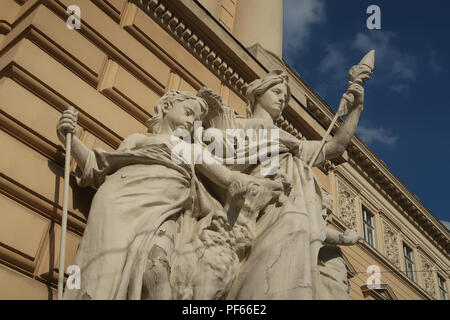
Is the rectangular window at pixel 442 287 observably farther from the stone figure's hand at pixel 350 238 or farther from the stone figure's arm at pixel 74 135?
the stone figure's arm at pixel 74 135

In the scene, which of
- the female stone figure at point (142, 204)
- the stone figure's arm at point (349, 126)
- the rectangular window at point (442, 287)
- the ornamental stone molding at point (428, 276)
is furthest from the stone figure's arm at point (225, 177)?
the rectangular window at point (442, 287)

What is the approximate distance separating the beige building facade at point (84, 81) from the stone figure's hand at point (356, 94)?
1.91 m

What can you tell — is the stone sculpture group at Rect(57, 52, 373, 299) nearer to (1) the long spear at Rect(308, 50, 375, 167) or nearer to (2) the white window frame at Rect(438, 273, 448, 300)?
(1) the long spear at Rect(308, 50, 375, 167)

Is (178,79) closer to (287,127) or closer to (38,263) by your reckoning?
(287,127)

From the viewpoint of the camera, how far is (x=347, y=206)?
48.6 feet

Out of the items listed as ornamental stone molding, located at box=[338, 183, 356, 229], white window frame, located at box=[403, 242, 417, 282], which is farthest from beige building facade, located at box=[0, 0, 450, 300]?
white window frame, located at box=[403, 242, 417, 282]

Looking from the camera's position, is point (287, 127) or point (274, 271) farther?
point (287, 127)

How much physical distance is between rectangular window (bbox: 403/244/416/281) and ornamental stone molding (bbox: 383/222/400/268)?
1.92 ft

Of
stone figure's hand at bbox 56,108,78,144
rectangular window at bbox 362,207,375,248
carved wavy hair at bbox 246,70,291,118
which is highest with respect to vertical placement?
rectangular window at bbox 362,207,375,248

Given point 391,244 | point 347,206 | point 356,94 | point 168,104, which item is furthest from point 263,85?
point 391,244

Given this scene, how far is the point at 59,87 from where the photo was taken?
14.1ft

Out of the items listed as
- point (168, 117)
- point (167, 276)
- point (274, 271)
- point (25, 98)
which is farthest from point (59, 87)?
point (274, 271)

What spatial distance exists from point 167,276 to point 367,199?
566 inches

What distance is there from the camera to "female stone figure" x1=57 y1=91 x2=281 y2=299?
9.59ft
